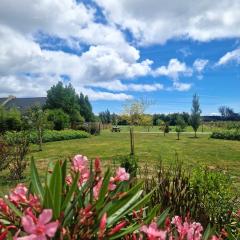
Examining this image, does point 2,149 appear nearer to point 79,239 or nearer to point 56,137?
point 79,239

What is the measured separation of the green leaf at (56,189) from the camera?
1.62 meters

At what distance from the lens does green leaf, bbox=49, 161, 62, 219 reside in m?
1.62

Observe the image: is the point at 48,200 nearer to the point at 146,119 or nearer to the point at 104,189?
the point at 104,189

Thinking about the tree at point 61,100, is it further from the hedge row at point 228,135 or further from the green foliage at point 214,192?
the green foliage at point 214,192

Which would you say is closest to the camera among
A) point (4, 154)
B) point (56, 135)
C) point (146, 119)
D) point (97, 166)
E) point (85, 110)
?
point (97, 166)

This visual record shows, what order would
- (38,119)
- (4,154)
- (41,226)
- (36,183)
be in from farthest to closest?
(38,119), (4,154), (36,183), (41,226)

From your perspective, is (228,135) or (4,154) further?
(228,135)

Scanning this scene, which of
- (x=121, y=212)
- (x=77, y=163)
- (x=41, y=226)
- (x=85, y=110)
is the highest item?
(x=85, y=110)

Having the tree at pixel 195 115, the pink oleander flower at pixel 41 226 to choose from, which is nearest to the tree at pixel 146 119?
the tree at pixel 195 115

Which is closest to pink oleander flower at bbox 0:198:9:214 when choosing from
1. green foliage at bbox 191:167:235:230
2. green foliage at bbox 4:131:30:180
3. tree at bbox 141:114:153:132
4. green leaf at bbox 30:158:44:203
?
green leaf at bbox 30:158:44:203

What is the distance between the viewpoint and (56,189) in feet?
5.45

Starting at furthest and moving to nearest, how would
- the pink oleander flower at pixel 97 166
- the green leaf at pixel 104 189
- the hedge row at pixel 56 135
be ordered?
the hedge row at pixel 56 135 → the green leaf at pixel 104 189 → the pink oleander flower at pixel 97 166

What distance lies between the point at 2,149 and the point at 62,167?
11.7 m

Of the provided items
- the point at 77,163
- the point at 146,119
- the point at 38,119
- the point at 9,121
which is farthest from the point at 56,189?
the point at 9,121
